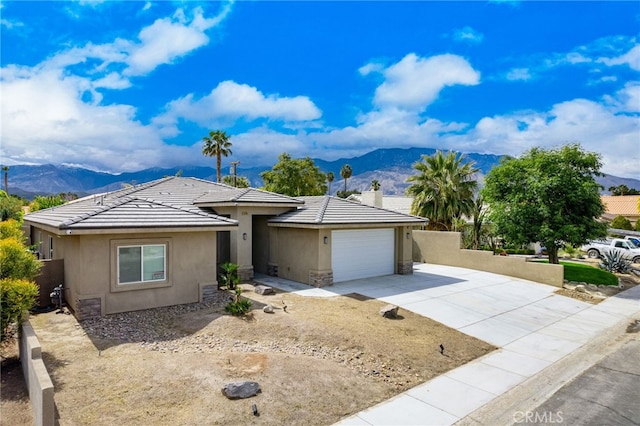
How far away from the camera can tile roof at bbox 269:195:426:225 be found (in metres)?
16.8

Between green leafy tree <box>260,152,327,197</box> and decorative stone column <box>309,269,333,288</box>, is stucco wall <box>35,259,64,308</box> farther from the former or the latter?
green leafy tree <box>260,152,327,197</box>

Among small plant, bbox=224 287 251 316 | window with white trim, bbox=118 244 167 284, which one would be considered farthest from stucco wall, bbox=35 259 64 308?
small plant, bbox=224 287 251 316

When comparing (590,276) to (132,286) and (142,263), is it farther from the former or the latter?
(132,286)

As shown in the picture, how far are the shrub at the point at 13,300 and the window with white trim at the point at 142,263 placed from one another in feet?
10.5

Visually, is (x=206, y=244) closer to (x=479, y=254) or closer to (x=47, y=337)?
(x=47, y=337)

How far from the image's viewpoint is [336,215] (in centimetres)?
1753

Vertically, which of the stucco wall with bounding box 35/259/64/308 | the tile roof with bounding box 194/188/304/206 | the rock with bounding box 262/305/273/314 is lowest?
the rock with bounding box 262/305/273/314

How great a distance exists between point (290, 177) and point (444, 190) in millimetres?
21109

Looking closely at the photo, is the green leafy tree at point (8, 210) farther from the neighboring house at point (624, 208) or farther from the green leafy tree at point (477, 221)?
the neighboring house at point (624, 208)

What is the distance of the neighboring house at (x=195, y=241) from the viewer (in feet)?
37.0

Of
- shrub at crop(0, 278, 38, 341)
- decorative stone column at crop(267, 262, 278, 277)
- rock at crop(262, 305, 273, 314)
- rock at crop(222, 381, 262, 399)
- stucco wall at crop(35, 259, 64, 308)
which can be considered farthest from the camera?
decorative stone column at crop(267, 262, 278, 277)

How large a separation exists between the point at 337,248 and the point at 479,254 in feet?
30.9

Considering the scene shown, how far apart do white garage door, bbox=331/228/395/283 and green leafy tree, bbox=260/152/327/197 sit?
26.1 metres

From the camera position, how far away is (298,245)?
57.8 ft
